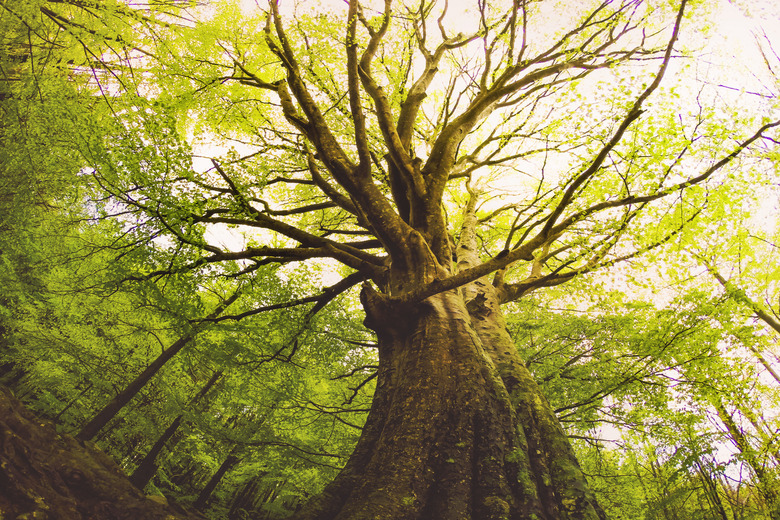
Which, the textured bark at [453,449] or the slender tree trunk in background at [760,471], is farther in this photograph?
the slender tree trunk in background at [760,471]

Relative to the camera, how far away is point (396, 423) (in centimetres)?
230

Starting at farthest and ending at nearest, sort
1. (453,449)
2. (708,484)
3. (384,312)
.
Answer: (384,312), (708,484), (453,449)

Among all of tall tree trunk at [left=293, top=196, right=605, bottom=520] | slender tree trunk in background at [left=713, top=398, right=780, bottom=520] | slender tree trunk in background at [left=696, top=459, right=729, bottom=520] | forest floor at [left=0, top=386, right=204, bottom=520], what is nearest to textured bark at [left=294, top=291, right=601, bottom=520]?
tall tree trunk at [left=293, top=196, right=605, bottom=520]

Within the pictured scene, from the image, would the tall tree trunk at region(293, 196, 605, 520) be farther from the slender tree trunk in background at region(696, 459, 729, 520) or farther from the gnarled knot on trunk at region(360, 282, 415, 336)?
the slender tree trunk in background at region(696, 459, 729, 520)

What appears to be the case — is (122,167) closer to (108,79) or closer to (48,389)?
(108,79)

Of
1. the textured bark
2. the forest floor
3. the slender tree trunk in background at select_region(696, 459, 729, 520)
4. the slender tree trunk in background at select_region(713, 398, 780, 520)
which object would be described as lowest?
the forest floor

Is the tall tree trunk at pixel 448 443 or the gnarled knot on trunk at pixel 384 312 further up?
the gnarled knot on trunk at pixel 384 312

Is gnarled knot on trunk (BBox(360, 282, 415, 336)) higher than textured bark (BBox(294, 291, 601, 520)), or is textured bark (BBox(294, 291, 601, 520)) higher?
gnarled knot on trunk (BBox(360, 282, 415, 336))

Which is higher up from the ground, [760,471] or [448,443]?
[760,471]

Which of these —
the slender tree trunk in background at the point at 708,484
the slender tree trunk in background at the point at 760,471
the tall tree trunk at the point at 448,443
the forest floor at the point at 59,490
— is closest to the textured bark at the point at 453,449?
the tall tree trunk at the point at 448,443

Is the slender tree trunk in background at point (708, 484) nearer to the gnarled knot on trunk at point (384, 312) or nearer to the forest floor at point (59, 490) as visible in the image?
the gnarled knot on trunk at point (384, 312)

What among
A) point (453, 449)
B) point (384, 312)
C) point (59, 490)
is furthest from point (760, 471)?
point (59, 490)

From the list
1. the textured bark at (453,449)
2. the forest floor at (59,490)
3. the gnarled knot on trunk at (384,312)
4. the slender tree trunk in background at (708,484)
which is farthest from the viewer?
the gnarled knot on trunk at (384,312)

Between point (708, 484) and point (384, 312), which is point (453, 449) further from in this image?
point (708, 484)
